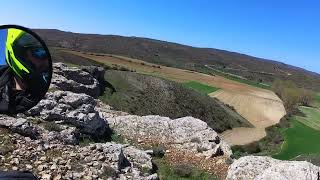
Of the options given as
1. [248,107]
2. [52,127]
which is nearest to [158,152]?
[52,127]

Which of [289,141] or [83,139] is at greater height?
[83,139]

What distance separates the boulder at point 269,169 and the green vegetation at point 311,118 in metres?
73.7

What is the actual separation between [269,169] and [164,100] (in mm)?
56209

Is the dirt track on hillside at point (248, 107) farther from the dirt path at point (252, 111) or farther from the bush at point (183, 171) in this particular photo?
the bush at point (183, 171)

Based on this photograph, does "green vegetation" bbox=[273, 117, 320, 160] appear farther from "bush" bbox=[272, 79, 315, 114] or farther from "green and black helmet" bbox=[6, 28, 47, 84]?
"green and black helmet" bbox=[6, 28, 47, 84]

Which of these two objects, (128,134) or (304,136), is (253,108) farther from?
(128,134)

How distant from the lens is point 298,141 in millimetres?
72375

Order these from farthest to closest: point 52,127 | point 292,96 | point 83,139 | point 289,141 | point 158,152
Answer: point 292,96
point 289,141
point 158,152
point 83,139
point 52,127

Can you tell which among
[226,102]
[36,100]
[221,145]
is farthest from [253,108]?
[36,100]

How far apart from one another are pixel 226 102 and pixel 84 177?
80.6m

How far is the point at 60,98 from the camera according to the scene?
2053cm

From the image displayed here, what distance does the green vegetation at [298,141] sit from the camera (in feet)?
208

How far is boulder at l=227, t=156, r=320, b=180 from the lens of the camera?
14.8 metres

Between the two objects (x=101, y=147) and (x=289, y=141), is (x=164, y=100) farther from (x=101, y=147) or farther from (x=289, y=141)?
(x=101, y=147)
